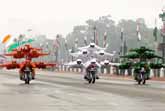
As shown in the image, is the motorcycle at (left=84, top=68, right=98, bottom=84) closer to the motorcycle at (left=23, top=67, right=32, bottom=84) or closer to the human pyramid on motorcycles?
the human pyramid on motorcycles

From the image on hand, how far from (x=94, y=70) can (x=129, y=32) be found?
153m

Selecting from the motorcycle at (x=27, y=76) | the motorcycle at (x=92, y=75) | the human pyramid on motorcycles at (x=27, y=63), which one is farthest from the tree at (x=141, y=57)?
the motorcycle at (x=27, y=76)

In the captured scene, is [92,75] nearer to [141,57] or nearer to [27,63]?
[141,57]

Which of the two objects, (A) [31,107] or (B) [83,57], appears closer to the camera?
(A) [31,107]

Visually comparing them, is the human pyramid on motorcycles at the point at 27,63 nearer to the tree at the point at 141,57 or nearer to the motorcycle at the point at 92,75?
the motorcycle at the point at 92,75

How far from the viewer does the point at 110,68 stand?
251ft

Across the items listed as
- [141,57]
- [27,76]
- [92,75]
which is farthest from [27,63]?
[141,57]

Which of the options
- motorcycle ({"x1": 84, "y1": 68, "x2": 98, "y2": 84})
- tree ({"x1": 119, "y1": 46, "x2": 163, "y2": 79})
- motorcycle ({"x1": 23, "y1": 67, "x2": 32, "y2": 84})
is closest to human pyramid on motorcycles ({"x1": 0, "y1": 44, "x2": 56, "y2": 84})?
motorcycle ({"x1": 23, "y1": 67, "x2": 32, "y2": 84})

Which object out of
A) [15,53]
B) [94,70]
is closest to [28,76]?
[15,53]

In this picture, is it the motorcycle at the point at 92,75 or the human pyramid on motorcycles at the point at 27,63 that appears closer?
the human pyramid on motorcycles at the point at 27,63

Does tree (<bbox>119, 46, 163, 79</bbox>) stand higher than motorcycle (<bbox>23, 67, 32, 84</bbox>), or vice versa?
tree (<bbox>119, 46, 163, 79</bbox>)

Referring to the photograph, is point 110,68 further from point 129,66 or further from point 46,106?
point 46,106

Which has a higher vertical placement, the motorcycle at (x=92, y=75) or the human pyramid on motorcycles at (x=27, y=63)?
the human pyramid on motorcycles at (x=27, y=63)

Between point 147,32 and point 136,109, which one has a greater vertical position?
point 147,32
